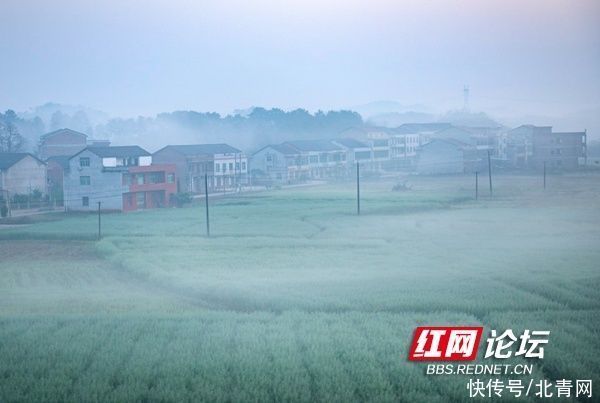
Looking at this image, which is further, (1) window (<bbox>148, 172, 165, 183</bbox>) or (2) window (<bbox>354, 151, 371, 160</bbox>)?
(2) window (<bbox>354, 151, 371, 160</bbox>)

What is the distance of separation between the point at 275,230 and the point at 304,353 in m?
17.4

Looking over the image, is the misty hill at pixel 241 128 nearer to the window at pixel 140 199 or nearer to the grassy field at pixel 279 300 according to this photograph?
the window at pixel 140 199

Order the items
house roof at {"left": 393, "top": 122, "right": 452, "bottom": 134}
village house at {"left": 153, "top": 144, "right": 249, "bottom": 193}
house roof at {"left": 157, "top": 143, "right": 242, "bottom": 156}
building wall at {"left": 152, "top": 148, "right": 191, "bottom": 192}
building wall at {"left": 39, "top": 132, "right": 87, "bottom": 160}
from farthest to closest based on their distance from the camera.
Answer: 1. house roof at {"left": 393, "top": 122, "right": 452, "bottom": 134}
2. building wall at {"left": 39, "top": 132, "right": 87, "bottom": 160}
3. house roof at {"left": 157, "top": 143, "right": 242, "bottom": 156}
4. village house at {"left": 153, "top": 144, "right": 249, "bottom": 193}
5. building wall at {"left": 152, "top": 148, "right": 191, "bottom": 192}

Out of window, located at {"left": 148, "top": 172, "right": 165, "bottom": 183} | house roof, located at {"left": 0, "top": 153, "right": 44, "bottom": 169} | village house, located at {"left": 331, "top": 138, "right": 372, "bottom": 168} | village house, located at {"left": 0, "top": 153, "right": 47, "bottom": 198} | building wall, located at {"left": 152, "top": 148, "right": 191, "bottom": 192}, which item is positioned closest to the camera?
window, located at {"left": 148, "top": 172, "right": 165, "bottom": 183}

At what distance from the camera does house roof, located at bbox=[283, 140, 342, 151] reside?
5978 centimetres

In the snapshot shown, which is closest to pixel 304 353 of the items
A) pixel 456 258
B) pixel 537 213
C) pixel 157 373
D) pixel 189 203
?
pixel 157 373

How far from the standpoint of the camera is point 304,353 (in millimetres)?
11203

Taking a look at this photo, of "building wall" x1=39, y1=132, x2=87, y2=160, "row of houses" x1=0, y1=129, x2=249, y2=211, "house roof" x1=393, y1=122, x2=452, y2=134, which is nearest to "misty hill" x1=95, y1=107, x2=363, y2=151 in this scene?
"house roof" x1=393, y1=122, x2=452, y2=134

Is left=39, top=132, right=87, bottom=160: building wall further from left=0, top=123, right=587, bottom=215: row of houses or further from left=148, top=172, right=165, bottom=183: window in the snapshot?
left=148, top=172, right=165, bottom=183: window

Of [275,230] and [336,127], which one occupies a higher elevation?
[336,127]

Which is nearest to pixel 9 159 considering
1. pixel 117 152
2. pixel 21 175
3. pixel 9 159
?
pixel 9 159

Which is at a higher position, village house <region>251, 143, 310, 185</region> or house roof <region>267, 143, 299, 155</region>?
house roof <region>267, 143, 299, 155</region>

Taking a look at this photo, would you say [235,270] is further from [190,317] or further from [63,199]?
[63,199]

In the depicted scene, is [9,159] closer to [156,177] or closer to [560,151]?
[156,177]
